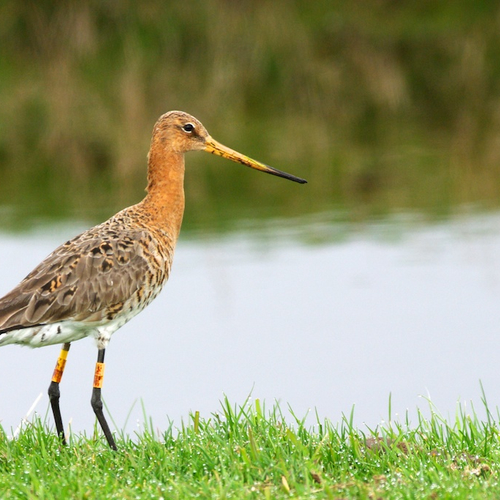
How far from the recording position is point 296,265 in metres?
10.1

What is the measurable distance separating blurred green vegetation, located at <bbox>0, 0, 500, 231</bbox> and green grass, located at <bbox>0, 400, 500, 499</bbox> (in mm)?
6708

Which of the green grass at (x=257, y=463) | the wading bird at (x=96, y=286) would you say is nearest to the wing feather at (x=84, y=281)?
the wading bird at (x=96, y=286)

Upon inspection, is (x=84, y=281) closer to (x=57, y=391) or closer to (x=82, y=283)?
(x=82, y=283)

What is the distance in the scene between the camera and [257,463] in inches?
160

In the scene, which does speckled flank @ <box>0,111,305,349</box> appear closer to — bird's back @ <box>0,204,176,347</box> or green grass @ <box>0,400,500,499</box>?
bird's back @ <box>0,204,176,347</box>

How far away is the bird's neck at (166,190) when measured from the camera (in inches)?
216

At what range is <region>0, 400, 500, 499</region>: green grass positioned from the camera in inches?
150

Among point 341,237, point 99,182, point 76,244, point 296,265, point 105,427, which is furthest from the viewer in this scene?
point 99,182

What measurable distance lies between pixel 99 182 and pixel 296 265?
364 centimetres

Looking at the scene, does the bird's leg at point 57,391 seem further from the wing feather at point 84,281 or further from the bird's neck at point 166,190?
the bird's neck at point 166,190

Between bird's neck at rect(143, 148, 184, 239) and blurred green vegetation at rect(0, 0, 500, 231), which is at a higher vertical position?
blurred green vegetation at rect(0, 0, 500, 231)

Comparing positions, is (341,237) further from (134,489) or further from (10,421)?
(134,489)

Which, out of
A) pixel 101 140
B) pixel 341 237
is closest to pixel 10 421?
pixel 341 237

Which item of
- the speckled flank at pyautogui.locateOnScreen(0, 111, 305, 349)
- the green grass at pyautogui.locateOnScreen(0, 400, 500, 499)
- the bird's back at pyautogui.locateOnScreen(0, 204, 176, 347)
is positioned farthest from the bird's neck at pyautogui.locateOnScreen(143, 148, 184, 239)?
the green grass at pyautogui.locateOnScreen(0, 400, 500, 499)
